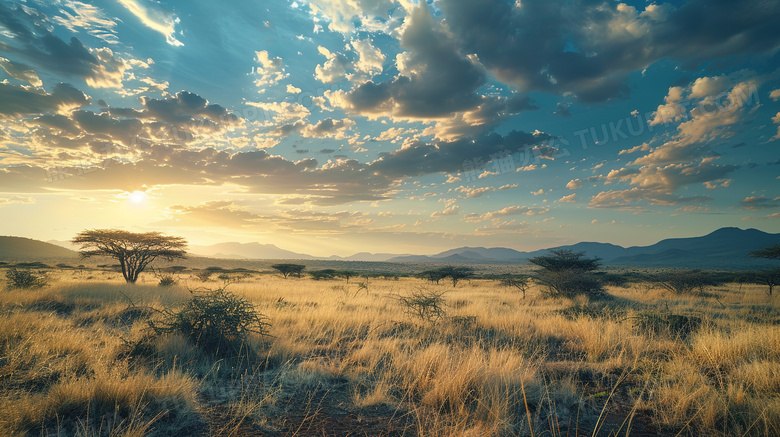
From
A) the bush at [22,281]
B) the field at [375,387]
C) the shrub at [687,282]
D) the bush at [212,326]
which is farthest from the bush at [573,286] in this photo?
the bush at [22,281]

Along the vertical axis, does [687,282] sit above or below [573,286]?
below

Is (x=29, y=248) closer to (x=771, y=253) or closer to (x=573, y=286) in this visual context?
(x=573, y=286)

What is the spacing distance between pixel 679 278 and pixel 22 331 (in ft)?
Result: 111

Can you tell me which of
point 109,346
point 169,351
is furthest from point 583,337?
point 109,346

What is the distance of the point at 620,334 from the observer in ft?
24.3

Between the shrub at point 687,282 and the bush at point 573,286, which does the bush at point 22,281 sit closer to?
the bush at point 573,286

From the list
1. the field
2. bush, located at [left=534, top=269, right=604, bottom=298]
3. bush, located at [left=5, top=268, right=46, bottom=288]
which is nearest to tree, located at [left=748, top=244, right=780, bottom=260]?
bush, located at [left=534, top=269, right=604, bottom=298]

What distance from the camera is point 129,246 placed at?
2336 cm

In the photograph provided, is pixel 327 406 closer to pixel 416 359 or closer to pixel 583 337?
pixel 416 359

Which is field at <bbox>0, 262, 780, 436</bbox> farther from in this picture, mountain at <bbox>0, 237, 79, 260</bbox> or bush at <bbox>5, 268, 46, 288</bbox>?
mountain at <bbox>0, 237, 79, 260</bbox>

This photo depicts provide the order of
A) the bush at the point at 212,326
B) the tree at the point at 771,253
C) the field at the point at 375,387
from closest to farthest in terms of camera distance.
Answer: the field at the point at 375,387, the bush at the point at 212,326, the tree at the point at 771,253

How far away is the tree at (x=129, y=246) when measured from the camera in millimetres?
22234

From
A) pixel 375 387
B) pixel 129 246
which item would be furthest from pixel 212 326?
pixel 129 246

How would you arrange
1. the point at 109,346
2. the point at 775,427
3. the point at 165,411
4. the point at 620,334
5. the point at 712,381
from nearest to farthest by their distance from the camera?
the point at 775,427 → the point at 165,411 → the point at 712,381 → the point at 109,346 → the point at 620,334
